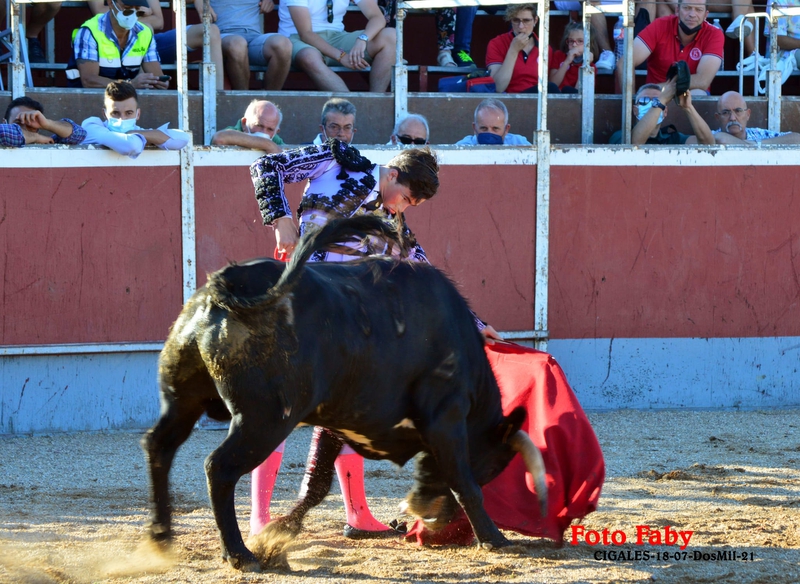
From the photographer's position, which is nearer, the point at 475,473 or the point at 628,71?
the point at 475,473

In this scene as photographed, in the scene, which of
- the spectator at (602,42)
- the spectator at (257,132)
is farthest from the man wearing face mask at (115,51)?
the spectator at (602,42)

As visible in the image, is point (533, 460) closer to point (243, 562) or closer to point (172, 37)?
point (243, 562)

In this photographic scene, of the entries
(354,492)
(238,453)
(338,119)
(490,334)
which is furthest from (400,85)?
(238,453)

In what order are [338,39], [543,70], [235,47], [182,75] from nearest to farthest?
[182,75]
[543,70]
[235,47]
[338,39]

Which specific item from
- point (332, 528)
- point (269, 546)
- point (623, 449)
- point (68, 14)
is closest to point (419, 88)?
point (68, 14)

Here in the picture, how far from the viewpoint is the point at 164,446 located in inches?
126

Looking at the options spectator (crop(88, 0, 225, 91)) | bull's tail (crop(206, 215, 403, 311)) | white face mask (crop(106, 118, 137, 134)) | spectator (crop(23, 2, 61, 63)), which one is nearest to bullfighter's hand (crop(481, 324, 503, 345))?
bull's tail (crop(206, 215, 403, 311))

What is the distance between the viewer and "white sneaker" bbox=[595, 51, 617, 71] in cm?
802

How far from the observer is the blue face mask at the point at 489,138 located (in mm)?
6414

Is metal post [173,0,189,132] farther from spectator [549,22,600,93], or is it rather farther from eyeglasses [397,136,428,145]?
spectator [549,22,600,93]

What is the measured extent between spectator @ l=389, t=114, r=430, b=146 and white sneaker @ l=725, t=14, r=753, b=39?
3245 mm

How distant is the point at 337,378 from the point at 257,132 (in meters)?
3.14

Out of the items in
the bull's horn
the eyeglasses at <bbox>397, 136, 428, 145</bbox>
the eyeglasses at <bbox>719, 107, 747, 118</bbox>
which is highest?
the eyeglasses at <bbox>719, 107, 747, 118</bbox>

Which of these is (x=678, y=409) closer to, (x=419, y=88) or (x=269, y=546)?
(x=419, y=88)
